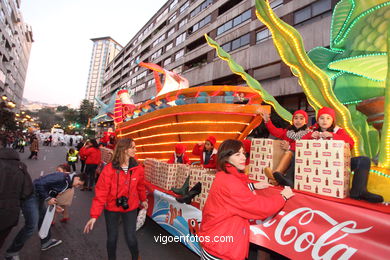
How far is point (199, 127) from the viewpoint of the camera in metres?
6.70

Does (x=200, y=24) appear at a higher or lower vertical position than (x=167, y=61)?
higher

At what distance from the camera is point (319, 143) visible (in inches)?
98.1

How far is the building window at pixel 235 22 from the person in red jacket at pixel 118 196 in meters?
20.9

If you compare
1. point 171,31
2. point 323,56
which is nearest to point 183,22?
point 171,31

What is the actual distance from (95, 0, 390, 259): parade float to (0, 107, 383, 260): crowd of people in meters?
0.27

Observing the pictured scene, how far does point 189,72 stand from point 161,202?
2340 centimetres

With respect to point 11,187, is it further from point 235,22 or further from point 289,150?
point 235,22

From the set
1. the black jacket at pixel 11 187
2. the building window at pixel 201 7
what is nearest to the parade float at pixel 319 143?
the black jacket at pixel 11 187

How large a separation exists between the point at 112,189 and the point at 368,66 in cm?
457

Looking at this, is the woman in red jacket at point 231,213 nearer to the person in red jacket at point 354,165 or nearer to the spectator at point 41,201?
the person in red jacket at point 354,165

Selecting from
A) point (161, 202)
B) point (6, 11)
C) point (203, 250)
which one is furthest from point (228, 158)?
point (6, 11)

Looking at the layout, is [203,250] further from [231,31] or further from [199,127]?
[231,31]

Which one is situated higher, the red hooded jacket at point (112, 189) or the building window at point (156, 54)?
the building window at point (156, 54)

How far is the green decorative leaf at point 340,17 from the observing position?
4503mm
